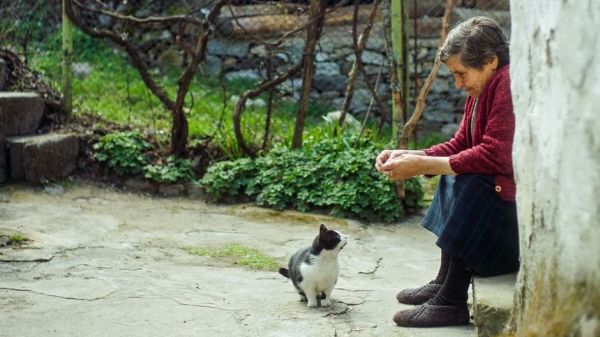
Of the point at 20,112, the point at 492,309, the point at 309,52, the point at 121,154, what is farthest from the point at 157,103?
the point at 492,309

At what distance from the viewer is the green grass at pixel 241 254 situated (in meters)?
5.31

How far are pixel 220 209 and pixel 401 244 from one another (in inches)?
64.1

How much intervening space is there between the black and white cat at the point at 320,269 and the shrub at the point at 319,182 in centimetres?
228

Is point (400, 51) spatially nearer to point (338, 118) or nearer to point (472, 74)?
point (338, 118)

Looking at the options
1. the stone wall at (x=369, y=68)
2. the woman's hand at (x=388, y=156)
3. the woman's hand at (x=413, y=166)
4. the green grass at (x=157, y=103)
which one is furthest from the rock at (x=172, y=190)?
the woman's hand at (x=413, y=166)

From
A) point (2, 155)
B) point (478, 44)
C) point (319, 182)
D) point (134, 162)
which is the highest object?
point (478, 44)

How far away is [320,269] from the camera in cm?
440

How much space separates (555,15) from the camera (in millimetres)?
2785

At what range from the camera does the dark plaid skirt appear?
3.84m

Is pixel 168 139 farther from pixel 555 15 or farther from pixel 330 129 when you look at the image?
pixel 555 15

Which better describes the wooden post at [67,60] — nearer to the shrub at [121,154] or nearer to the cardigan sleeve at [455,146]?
the shrub at [121,154]

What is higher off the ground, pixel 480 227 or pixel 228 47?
pixel 228 47

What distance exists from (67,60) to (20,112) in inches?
27.2

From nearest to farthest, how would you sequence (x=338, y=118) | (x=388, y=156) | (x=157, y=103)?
(x=388, y=156) → (x=338, y=118) → (x=157, y=103)
